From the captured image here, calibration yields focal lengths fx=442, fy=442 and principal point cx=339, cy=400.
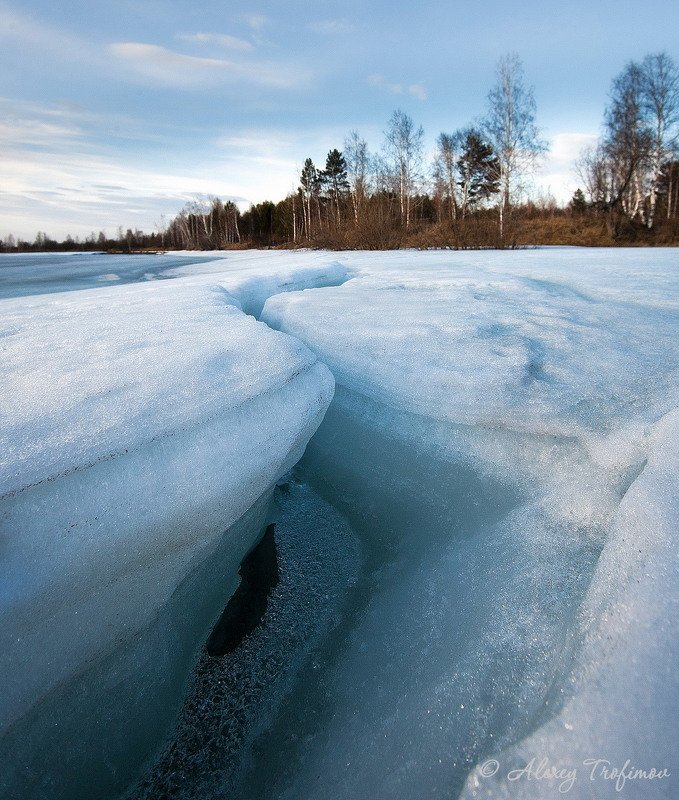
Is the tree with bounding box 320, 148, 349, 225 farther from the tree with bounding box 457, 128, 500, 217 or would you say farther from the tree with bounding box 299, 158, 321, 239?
the tree with bounding box 457, 128, 500, 217

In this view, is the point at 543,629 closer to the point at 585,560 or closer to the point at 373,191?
the point at 585,560

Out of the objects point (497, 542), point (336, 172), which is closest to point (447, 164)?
point (336, 172)

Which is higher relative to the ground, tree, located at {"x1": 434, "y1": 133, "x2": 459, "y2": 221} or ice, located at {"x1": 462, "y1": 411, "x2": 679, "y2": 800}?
tree, located at {"x1": 434, "y1": 133, "x2": 459, "y2": 221}

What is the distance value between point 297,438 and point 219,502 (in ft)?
1.09

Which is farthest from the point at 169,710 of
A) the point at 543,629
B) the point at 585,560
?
the point at 585,560

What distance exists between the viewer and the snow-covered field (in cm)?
75

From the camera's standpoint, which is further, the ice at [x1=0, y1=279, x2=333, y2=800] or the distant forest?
the distant forest

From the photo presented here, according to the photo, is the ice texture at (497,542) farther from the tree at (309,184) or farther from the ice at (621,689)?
the tree at (309,184)

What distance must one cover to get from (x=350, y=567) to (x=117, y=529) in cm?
66

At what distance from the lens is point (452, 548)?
3.90 feet

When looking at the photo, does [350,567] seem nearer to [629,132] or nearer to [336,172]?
[629,132]

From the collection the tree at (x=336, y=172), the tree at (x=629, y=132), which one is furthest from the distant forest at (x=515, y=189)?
the tree at (x=336, y=172)

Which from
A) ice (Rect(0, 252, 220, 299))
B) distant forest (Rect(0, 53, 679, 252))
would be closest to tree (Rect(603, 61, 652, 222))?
distant forest (Rect(0, 53, 679, 252))

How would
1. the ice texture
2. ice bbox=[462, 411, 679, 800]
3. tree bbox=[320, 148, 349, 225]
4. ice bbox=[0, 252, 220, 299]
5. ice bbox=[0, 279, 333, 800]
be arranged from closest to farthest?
ice bbox=[462, 411, 679, 800], the ice texture, ice bbox=[0, 279, 333, 800], ice bbox=[0, 252, 220, 299], tree bbox=[320, 148, 349, 225]
